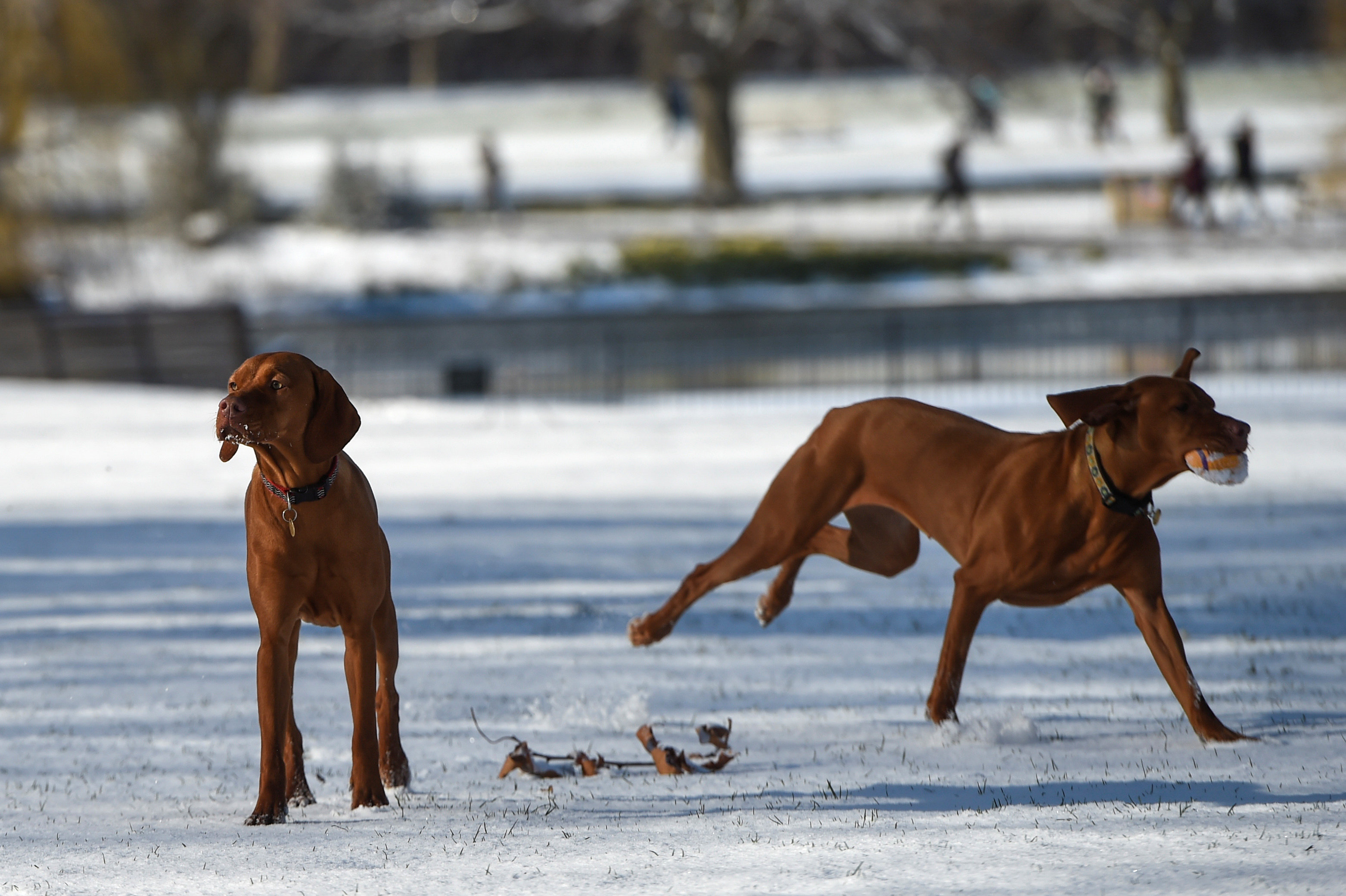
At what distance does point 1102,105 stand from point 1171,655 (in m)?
35.9

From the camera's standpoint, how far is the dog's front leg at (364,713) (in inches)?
198

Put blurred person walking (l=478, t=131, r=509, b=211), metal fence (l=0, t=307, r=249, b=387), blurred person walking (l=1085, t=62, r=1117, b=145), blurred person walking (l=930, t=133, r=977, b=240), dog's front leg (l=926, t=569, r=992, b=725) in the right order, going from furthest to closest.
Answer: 1. blurred person walking (l=1085, t=62, r=1117, b=145)
2. blurred person walking (l=478, t=131, r=509, b=211)
3. blurred person walking (l=930, t=133, r=977, b=240)
4. metal fence (l=0, t=307, r=249, b=387)
5. dog's front leg (l=926, t=569, r=992, b=725)

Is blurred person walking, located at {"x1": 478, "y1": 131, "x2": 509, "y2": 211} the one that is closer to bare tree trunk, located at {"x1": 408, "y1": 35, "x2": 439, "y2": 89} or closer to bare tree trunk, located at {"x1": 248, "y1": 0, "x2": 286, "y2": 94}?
bare tree trunk, located at {"x1": 248, "y1": 0, "x2": 286, "y2": 94}

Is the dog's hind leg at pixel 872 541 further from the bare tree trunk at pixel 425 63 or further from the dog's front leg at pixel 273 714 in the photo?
the bare tree trunk at pixel 425 63

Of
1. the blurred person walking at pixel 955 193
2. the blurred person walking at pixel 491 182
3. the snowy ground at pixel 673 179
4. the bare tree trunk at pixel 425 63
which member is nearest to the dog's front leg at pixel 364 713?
the snowy ground at pixel 673 179

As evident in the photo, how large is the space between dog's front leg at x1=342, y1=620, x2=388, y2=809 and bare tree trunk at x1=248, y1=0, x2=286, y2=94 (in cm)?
4495

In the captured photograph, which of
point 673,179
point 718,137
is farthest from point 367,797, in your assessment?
point 673,179

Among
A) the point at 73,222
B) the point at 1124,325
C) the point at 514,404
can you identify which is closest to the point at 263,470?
the point at 514,404

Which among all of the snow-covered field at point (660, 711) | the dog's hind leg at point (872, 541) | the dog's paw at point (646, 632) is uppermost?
the dog's hind leg at point (872, 541)

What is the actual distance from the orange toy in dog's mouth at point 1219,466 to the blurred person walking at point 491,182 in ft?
104

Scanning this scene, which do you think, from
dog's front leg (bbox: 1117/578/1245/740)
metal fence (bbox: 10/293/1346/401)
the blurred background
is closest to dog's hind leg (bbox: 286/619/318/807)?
dog's front leg (bbox: 1117/578/1245/740)

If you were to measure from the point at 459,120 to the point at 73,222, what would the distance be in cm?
2152

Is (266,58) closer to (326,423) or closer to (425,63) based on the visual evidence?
(425,63)

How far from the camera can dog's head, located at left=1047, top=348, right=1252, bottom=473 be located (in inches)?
→ 206
